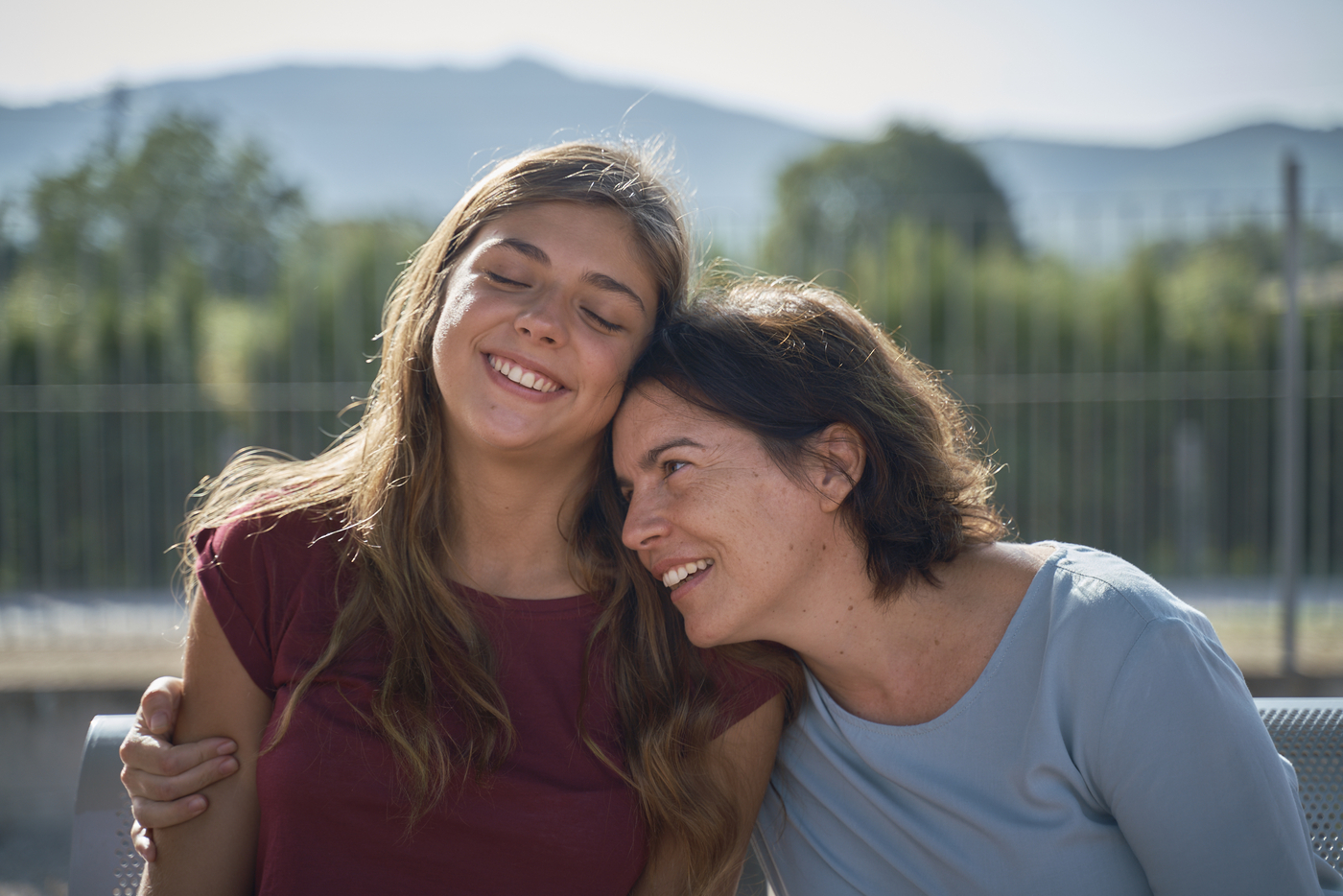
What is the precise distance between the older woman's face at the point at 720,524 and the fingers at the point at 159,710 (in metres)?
0.97

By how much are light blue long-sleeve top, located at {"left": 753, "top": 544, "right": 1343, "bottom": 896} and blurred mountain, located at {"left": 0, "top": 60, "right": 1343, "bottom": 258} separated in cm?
137

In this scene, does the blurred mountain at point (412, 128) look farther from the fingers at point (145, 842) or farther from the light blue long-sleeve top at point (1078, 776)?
the fingers at point (145, 842)

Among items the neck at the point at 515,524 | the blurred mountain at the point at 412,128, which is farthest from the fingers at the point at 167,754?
the blurred mountain at the point at 412,128

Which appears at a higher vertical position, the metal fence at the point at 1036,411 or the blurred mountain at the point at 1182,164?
the blurred mountain at the point at 1182,164

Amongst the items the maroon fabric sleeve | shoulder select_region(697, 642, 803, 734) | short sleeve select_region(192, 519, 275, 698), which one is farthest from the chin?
short sleeve select_region(192, 519, 275, 698)

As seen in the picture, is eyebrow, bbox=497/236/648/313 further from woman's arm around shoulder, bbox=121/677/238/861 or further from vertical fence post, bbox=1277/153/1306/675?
vertical fence post, bbox=1277/153/1306/675

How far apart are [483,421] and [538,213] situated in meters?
0.45

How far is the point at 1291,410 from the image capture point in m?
4.77

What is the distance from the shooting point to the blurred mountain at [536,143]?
16.9 feet

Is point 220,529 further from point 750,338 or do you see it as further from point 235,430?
point 235,430

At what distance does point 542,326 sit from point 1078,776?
126cm

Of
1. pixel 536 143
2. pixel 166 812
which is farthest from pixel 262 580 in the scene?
pixel 536 143

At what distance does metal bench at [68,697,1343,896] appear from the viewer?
2.06m

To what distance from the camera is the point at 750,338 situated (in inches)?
76.7
